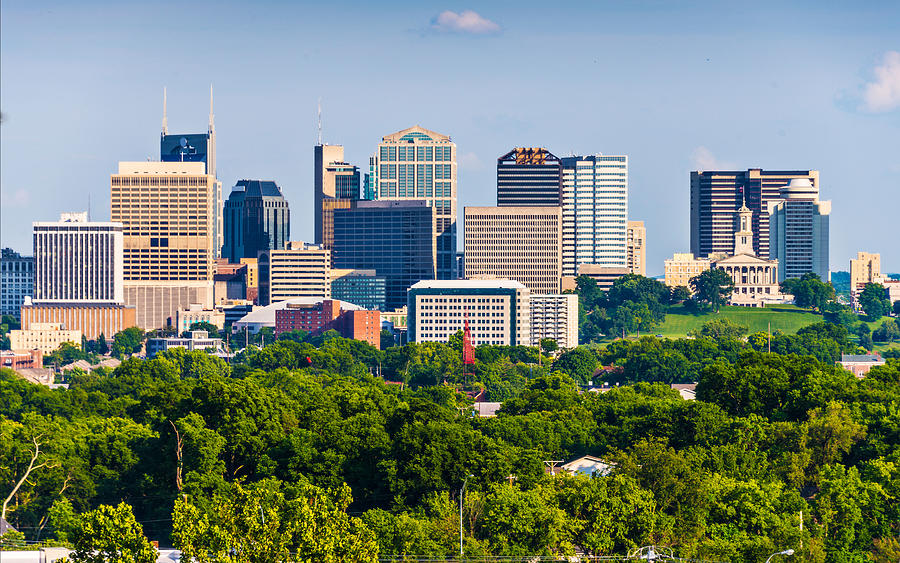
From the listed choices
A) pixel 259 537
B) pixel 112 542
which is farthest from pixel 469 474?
pixel 112 542

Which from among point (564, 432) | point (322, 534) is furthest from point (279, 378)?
point (322, 534)

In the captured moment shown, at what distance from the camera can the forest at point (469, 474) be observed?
78.1 m

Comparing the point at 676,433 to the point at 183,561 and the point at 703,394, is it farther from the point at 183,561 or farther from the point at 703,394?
the point at 183,561

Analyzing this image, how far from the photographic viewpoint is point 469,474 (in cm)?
9512

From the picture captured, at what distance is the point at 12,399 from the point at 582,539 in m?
102

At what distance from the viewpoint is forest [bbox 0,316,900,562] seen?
256 ft

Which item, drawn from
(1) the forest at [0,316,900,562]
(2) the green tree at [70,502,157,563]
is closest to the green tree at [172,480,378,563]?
(1) the forest at [0,316,900,562]

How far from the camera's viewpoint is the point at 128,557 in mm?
62000

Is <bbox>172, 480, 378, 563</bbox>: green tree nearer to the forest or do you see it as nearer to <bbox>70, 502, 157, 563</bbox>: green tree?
the forest

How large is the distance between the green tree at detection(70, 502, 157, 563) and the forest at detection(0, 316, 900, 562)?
0.08 meters

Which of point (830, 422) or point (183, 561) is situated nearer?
point (183, 561)

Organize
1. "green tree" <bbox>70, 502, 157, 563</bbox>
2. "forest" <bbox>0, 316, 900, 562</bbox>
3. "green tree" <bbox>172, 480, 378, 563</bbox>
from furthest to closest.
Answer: "forest" <bbox>0, 316, 900, 562</bbox>
"green tree" <bbox>172, 480, 378, 563</bbox>
"green tree" <bbox>70, 502, 157, 563</bbox>

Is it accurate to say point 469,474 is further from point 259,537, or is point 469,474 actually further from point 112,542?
point 112,542

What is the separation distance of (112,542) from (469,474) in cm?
3525
